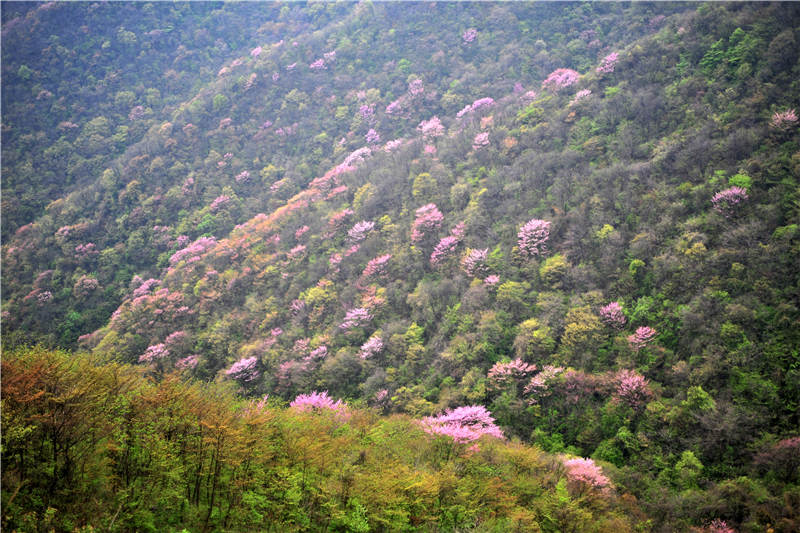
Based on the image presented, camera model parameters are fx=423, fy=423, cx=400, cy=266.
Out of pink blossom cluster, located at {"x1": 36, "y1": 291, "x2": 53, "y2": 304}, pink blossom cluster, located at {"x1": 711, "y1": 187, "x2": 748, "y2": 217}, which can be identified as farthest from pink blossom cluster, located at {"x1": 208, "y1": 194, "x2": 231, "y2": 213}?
pink blossom cluster, located at {"x1": 711, "y1": 187, "x2": 748, "y2": 217}

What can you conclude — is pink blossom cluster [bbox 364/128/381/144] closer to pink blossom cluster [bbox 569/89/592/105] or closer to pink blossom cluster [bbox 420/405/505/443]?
pink blossom cluster [bbox 569/89/592/105]

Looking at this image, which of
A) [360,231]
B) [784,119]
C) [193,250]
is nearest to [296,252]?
[360,231]

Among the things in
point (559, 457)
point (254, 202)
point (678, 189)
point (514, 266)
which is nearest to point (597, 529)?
point (559, 457)

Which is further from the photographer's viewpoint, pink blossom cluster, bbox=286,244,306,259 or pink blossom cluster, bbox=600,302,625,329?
pink blossom cluster, bbox=286,244,306,259

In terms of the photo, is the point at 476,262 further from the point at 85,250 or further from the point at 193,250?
the point at 85,250

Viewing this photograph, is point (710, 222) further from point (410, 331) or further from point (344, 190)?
point (344, 190)
